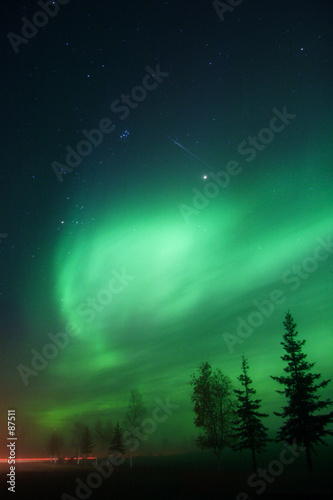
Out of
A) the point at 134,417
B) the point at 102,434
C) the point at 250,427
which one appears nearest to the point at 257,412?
the point at 250,427

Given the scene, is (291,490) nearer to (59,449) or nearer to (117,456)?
(117,456)

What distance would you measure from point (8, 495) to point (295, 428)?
68.4ft

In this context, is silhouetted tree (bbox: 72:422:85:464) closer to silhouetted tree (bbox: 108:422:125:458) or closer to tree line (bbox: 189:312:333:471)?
silhouetted tree (bbox: 108:422:125:458)

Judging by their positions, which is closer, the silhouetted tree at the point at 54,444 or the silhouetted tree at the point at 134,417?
the silhouetted tree at the point at 134,417

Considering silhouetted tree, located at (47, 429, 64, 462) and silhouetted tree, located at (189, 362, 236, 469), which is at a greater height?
silhouetted tree, located at (189, 362, 236, 469)

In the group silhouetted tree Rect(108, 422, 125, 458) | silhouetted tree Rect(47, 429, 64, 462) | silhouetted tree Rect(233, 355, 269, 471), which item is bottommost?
silhouetted tree Rect(47, 429, 64, 462)

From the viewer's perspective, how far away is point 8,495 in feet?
65.3

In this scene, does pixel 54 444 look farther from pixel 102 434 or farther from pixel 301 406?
pixel 301 406

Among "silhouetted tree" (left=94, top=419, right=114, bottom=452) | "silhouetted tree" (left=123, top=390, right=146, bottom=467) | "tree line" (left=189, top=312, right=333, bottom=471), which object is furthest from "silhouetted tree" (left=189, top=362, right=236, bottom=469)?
"silhouetted tree" (left=94, top=419, right=114, bottom=452)

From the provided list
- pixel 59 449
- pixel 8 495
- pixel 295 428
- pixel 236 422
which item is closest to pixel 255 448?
pixel 236 422

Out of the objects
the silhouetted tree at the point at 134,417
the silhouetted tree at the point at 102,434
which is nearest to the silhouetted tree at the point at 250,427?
the silhouetted tree at the point at 134,417

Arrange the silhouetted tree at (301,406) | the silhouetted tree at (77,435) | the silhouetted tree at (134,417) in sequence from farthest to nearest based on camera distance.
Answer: the silhouetted tree at (77,435) → the silhouetted tree at (134,417) → the silhouetted tree at (301,406)

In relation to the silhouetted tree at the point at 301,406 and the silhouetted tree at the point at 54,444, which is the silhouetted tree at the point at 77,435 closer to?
the silhouetted tree at the point at 54,444

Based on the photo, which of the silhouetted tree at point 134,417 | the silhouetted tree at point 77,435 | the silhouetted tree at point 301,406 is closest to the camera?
the silhouetted tree at point 301,406
